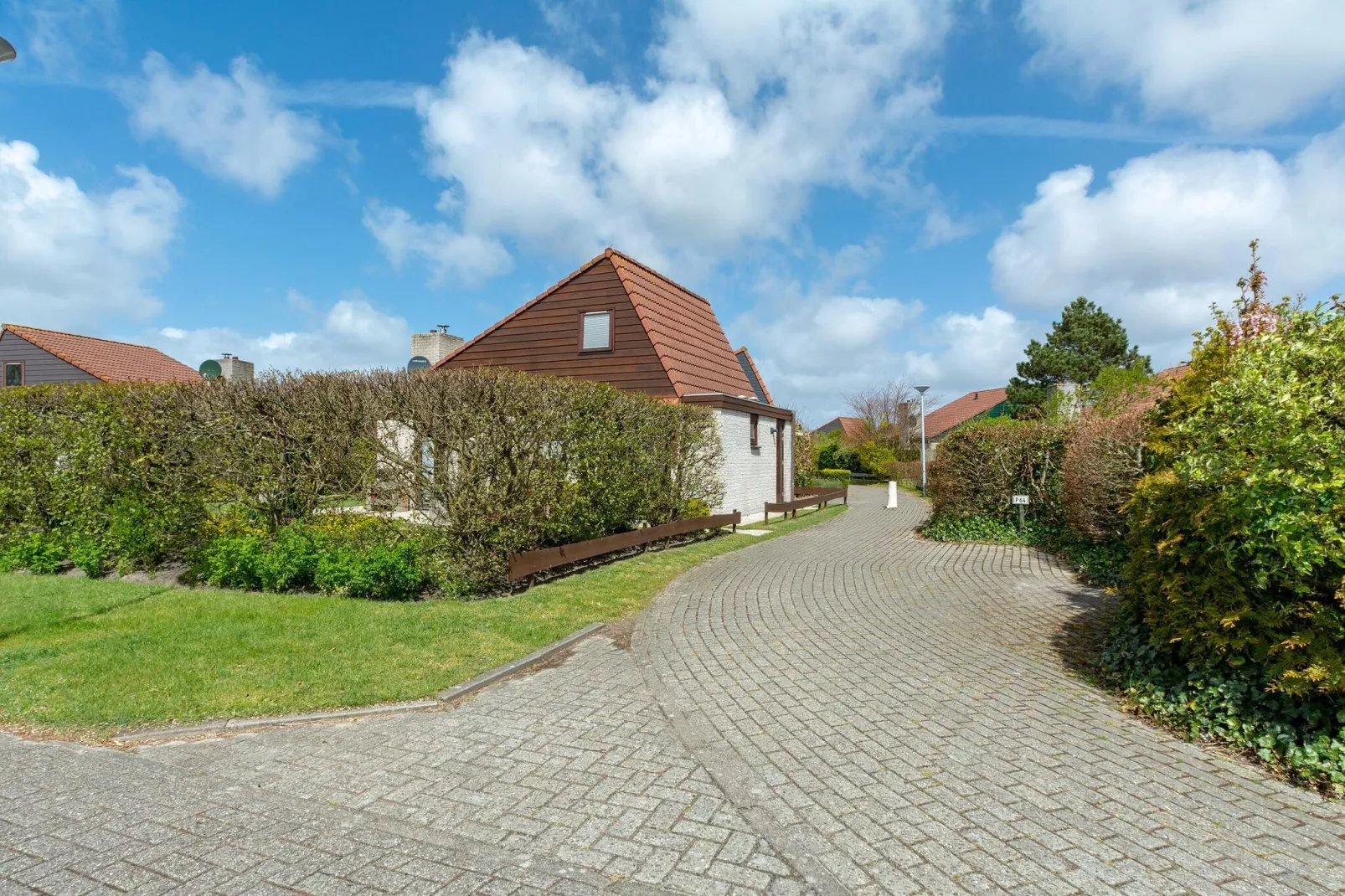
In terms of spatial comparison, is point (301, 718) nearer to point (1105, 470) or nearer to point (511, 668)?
point (511, 668)

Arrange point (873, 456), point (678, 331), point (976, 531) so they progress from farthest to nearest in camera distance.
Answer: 1. point (873, 456)
2. point (678, 331)
3. point (976, 531)

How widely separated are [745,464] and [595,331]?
5.65 m

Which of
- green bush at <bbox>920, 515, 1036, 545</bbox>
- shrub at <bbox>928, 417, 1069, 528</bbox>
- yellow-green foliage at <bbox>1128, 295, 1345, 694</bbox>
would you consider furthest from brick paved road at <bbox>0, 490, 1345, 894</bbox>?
shrub at <bbox>928, 417, 1069, 528</bbox>

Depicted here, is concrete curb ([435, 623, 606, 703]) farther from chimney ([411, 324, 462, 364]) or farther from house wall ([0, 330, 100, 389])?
house wall ([0, 330, 100, 389])

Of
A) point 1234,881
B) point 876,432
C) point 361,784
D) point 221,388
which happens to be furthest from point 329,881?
point 876,432

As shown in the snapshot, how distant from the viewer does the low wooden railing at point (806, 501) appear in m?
19.3

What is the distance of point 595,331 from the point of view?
19.7 m

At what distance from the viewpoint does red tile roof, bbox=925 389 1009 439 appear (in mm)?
62719

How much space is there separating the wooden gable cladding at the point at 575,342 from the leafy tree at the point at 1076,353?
2654cm

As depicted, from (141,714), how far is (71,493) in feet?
26.6

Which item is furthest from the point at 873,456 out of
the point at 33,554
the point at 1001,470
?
the point at 33,554

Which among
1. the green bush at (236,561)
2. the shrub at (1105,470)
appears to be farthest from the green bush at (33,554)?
the shrub at (1105,470)

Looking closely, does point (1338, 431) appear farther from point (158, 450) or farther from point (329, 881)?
point (158, 450)

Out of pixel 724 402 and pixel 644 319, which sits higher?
pixel 644 319
